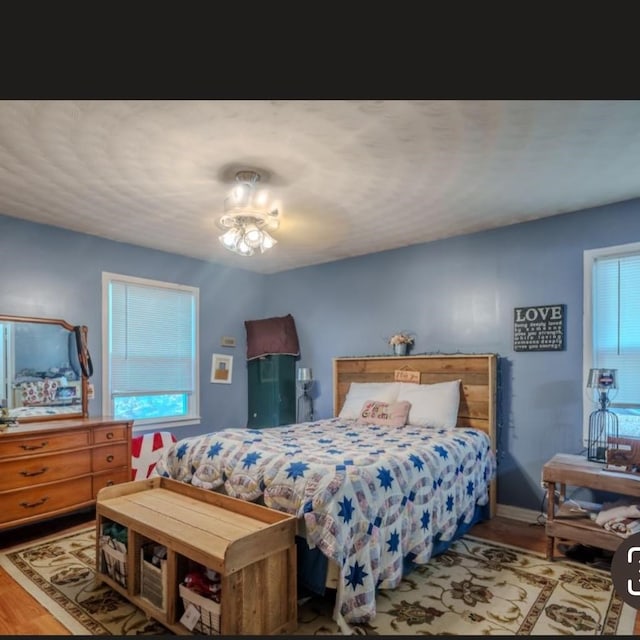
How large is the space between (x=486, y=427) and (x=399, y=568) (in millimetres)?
1611

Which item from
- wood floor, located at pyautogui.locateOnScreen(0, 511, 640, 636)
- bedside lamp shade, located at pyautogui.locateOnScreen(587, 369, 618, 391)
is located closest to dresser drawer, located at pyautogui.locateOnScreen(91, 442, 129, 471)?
wood floor, located at pyautogui.locateOnScreen(0, 511, 640, 636)

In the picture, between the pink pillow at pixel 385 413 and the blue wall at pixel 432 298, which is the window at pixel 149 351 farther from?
the pink pillow at pixel 385 413

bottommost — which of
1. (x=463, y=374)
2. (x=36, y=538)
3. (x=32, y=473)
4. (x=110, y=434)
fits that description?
(x=36, y=538)

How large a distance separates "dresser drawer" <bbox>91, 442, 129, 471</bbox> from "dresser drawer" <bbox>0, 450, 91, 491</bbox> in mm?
54

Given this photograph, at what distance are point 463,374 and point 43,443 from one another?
325cm

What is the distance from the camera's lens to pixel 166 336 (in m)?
4.47

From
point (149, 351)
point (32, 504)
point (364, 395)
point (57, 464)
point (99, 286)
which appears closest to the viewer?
point (32, 504)

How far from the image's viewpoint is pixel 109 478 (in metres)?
3.40

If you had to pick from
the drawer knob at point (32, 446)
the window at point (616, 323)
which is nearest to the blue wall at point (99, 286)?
the drawer knob at point (32, 446)

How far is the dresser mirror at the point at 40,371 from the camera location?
333cm

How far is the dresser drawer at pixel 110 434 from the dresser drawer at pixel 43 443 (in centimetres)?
6

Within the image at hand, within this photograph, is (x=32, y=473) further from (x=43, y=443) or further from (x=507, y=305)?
(x=507, y=305)

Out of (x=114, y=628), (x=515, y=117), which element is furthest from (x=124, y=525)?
(x=515, y=117)

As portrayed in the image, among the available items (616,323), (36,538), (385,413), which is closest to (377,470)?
(385,413)
